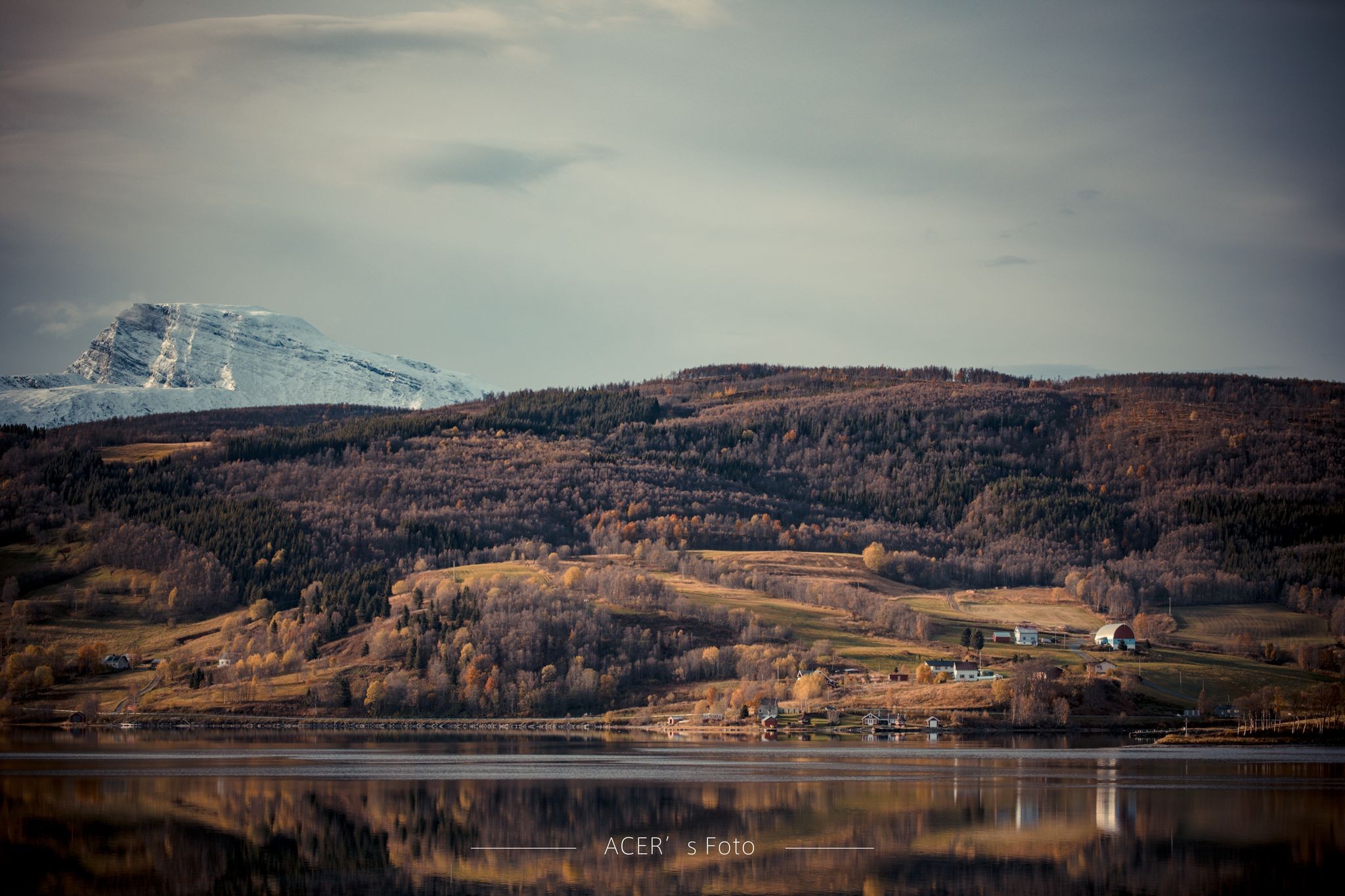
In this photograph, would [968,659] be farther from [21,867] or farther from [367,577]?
[21,867]

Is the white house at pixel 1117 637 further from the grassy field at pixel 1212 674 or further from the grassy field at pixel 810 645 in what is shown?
the grassy field at pixel 1212 674

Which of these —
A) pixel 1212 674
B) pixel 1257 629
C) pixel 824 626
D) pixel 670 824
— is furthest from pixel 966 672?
pixel 670 824

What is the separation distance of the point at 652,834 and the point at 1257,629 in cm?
15420

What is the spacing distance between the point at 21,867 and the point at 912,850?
119ft

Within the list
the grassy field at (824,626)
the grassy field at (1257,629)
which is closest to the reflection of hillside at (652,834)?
the grassy field at (824,626)

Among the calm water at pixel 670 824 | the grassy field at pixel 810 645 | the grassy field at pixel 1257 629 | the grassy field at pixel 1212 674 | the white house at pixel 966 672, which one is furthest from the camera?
the grassy field at pixel 1257 629

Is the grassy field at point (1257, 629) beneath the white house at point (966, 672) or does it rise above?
above

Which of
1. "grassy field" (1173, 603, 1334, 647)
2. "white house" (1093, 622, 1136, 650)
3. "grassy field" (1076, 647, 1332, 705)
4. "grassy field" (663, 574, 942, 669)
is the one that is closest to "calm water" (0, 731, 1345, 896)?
"grassy field" (1076, 647, 1332, 705)

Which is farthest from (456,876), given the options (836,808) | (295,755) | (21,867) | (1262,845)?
(295,755)

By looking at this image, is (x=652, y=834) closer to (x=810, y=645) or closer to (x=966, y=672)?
(x=966, y=672)

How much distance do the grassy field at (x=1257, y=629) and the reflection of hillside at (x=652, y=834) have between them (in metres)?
116

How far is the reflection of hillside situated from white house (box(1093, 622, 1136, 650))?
324ft

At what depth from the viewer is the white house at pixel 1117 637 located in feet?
570

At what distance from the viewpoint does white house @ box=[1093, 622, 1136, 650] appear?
173625 millimetres
